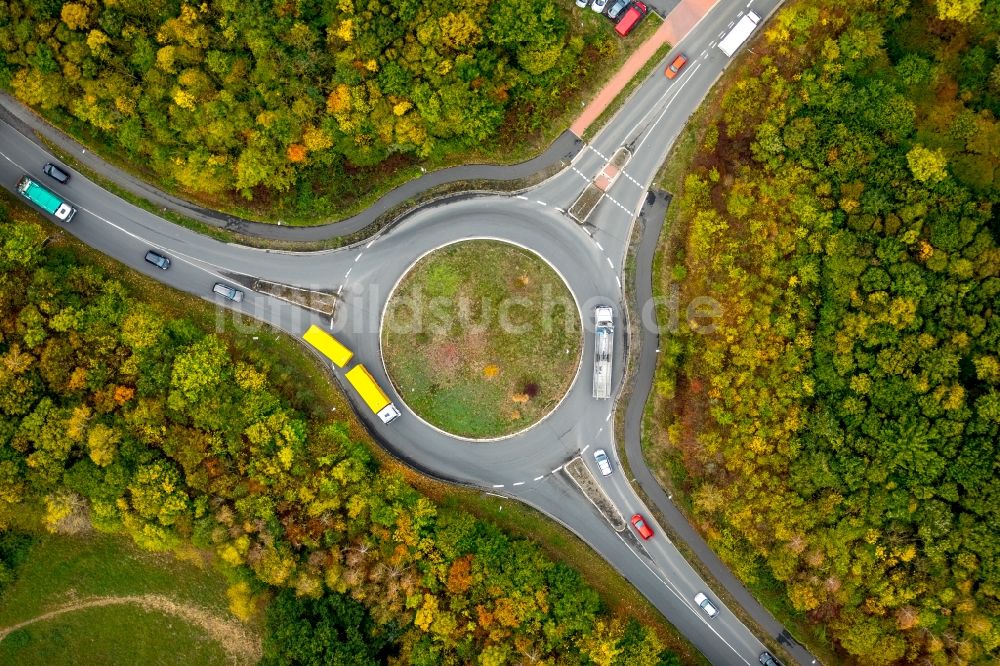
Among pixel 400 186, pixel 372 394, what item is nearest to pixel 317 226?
pixel 400 186

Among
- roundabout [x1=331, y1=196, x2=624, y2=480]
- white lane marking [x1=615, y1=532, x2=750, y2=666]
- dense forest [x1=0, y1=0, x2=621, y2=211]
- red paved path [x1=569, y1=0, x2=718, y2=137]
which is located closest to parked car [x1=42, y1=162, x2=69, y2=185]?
dense forest [x1=0, y1=0, x2=621, y2=211]

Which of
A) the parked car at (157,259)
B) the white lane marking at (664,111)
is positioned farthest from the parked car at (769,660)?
the parked car at (157,259)

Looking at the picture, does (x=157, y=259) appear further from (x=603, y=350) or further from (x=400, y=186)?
(x=603, y=350)

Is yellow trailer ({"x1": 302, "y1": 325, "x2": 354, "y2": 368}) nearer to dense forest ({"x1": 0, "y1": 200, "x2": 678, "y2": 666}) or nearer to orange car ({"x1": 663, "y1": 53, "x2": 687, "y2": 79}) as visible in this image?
dense forest ({"x1": 0, "y1": 200, "x2": 678, "y2": 666})

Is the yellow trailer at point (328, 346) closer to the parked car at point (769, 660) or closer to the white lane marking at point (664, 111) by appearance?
the white lane marking at point (664, 111)

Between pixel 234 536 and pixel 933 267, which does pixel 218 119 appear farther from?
pixel 933 267

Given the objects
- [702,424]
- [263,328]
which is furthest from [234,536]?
[702,424]
